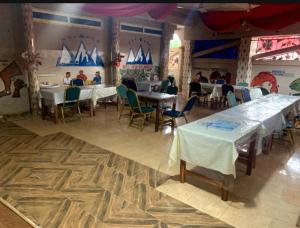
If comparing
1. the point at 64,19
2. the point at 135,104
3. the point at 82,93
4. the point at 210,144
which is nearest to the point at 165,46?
the point at 64,19

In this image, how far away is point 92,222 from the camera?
2.18 metres

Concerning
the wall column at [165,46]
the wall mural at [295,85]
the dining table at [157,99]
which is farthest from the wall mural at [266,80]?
the dining table at [157,99]

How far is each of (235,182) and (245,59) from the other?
255 inches

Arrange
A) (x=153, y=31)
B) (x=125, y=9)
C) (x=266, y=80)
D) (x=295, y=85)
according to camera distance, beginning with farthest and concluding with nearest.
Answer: (x=153, y=31) → (x=266, y=80) → (x=295, y=85) → (x=125, y=9)

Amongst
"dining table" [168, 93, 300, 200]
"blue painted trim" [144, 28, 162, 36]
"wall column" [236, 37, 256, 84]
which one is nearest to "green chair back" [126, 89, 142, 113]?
"dining table" [168, 93, 300, 200]

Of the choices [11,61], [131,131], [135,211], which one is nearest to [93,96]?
[131,131]

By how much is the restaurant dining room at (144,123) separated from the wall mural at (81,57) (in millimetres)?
31

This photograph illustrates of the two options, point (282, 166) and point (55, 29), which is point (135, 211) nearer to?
point (282, 166)

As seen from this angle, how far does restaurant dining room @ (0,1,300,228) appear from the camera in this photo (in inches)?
94.5

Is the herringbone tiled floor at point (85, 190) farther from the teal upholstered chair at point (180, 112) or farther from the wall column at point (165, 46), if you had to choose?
the wall column at point (165, 46)

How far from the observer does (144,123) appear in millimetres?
5539

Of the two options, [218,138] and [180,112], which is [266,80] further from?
[218,138]

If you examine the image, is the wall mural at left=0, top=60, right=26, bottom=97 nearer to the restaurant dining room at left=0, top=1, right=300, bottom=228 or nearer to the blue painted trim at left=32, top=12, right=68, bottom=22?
the restaurant dining room at left=0, top=1, right=300, bottom=228

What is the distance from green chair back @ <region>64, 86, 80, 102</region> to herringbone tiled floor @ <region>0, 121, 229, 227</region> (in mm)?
1543
